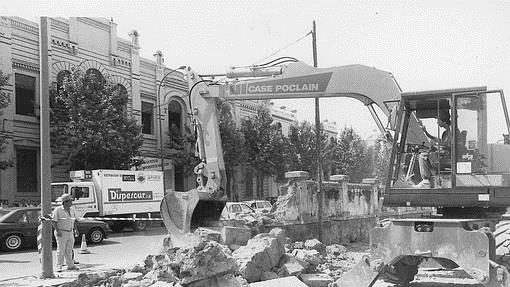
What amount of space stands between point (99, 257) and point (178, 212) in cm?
449

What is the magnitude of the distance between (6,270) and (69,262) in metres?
1.77

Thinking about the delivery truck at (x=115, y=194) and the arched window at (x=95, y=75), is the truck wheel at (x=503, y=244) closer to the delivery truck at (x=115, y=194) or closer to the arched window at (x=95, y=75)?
the delivery truck at (x=115, y=194)

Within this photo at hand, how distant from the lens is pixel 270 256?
9.65 metres

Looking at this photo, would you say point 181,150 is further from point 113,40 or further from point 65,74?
point 65,74

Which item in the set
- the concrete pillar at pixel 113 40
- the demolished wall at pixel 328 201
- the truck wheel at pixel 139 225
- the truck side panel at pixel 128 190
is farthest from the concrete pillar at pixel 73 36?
the demolished wall at pixel 328 201

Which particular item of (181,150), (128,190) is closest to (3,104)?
(128,190)

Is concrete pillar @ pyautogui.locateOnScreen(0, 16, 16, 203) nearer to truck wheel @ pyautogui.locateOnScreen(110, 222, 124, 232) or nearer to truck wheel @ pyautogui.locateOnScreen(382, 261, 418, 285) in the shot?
truck wheel @ pyautogui.locateOnScreen(110, 222, 124, 232)

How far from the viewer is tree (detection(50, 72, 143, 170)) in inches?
917

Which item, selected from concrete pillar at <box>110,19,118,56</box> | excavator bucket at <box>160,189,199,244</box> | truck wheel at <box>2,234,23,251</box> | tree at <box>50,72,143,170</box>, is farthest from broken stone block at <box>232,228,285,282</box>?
concrete pillar at <box>110,19,118,56</box>

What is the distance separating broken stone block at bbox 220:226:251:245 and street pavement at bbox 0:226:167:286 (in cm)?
160

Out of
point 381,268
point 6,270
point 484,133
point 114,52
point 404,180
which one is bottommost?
point 6,270

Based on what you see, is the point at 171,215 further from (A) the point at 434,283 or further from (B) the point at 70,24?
(B) the point at 70,24

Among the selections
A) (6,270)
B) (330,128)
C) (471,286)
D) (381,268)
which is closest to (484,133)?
(381,268)

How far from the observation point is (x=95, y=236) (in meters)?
18.0
